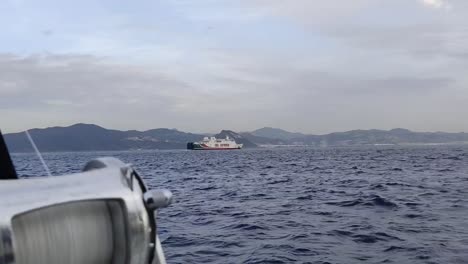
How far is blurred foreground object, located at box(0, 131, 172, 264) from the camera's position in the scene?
1862 mm

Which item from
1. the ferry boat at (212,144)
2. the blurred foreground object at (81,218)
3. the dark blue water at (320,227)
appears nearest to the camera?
the blurred foreground object at (81,218)

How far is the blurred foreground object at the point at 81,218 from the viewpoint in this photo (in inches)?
73.3

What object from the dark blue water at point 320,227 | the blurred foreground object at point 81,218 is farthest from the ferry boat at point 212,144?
the blurred foreground object at point 81,218

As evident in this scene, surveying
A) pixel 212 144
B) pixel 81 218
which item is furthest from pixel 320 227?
pixel 212 144

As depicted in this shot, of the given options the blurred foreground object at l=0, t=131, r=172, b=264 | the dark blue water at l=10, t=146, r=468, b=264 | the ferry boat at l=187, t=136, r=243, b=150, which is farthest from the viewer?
the ferry boat at l=187, t=136, r=243, b=150

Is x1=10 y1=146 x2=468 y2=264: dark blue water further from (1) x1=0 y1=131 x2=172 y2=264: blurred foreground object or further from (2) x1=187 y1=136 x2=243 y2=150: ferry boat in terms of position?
(2) x1=187 y1=136 x2=243 y2=150: ferry boat

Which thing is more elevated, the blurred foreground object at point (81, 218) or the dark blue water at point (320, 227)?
the blurred foreground object at point (81, 218)

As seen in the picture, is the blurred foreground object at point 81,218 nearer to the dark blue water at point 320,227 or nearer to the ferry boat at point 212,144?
the dark blue water at point 320,227

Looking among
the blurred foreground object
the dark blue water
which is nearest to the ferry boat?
the dark blue water

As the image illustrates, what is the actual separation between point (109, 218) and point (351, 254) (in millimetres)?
8767

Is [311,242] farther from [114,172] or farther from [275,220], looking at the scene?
[114,172]

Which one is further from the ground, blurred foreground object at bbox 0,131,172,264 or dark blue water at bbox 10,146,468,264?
blurred foreground object at bbox 0,131,172,264

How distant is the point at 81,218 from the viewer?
2.02m

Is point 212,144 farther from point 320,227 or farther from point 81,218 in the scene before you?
point 81,218
